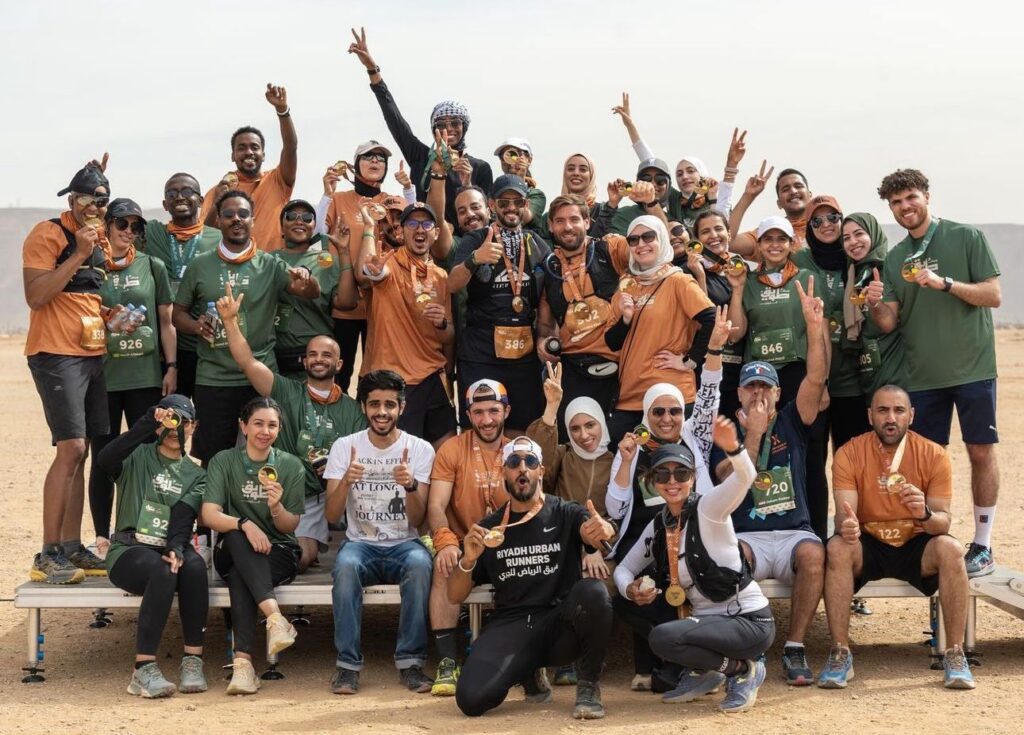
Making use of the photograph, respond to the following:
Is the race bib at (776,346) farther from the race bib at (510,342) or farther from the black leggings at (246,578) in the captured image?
the black leggings at (246,578)

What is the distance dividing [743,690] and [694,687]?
335 millimetres

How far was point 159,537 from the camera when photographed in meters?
8.68

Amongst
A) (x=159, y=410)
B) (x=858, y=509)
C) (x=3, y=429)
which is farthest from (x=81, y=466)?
(x=3, y=429)

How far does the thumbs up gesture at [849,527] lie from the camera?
8516mm

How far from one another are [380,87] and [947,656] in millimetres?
6846

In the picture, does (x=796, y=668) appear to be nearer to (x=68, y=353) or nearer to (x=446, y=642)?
(x=446, y=642)

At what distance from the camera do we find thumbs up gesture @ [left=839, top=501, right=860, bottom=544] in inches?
335

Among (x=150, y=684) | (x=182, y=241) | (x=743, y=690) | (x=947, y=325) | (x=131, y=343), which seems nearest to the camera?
(x=743, y=690)

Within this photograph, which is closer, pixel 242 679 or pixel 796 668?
pixel 242 679

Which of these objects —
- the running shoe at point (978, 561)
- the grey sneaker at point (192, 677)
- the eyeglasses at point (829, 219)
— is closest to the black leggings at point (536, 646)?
the grey sneaker at point (192, 677)

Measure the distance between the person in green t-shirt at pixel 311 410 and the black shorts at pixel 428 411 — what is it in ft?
1.35

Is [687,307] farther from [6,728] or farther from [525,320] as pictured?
[6,728]

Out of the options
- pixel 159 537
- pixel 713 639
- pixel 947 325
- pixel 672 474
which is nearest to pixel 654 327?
pixel 672 474

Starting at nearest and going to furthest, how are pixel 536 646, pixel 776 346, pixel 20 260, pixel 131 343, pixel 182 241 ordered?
pixel 536 646 → pixel 776 346 → pixel 131 343 → pixel 182 241 → pixel 20 260
